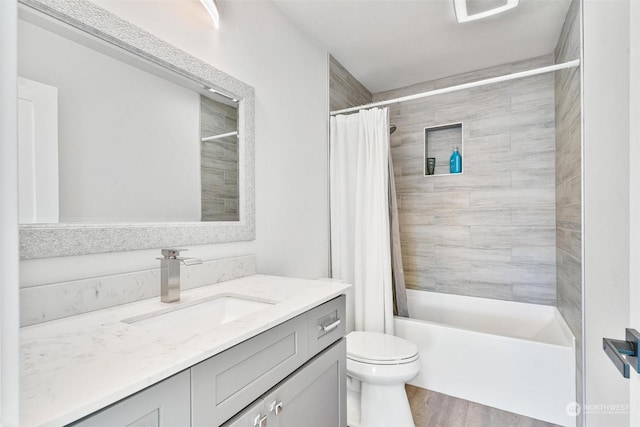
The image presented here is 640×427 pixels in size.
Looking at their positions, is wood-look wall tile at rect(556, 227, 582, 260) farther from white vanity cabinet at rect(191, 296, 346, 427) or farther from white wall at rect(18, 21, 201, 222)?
white wall at rect(18, 21, 201, 222)

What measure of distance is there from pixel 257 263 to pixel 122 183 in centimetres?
78

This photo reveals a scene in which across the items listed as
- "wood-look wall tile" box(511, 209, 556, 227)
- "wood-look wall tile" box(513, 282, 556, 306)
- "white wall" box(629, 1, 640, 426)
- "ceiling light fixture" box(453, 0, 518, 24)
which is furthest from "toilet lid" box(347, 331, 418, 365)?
"ceiling light fixture" box(453, 0, 518, 24)

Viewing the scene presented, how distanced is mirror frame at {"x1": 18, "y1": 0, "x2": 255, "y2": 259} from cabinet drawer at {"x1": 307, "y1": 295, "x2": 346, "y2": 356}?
2.02ft

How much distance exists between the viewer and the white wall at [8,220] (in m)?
0.35

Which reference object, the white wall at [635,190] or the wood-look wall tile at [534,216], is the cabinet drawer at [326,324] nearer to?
the white wall at [635,190]

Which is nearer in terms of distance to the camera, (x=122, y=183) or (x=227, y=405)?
(x=227, y=405)

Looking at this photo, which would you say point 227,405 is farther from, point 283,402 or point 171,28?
point 171,28

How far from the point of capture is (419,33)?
7.13ft

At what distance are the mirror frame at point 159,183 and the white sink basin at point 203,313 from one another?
0.89 feet

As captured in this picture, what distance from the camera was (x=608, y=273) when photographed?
1.07m

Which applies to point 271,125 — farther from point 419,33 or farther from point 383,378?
point 383,378

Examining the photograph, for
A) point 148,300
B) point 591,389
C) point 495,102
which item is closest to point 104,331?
point 148,300

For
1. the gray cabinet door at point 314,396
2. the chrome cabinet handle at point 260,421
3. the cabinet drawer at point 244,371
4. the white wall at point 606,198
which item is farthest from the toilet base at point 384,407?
the chrome cabinet handle at point 260,421

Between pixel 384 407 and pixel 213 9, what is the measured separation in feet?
6.94
